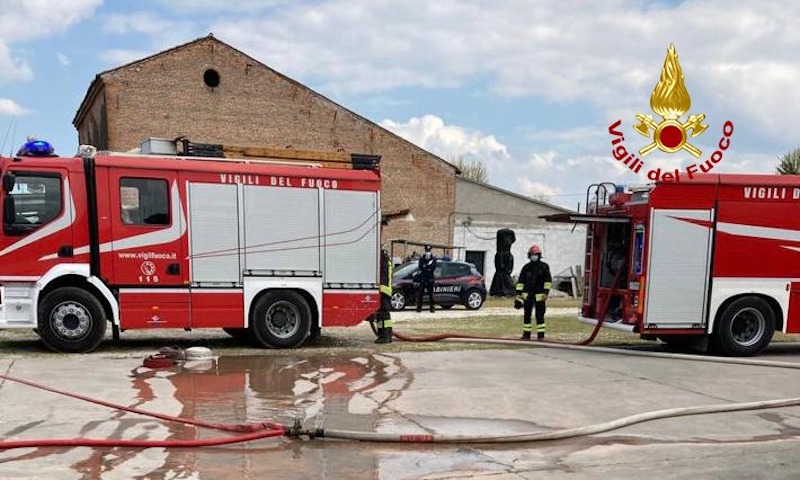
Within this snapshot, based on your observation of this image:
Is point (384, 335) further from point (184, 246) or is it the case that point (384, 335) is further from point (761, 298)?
point (761, 298)

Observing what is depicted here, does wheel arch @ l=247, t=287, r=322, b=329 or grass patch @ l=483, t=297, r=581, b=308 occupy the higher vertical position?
wheel arch @ l=247, t=287, r=322, b=329

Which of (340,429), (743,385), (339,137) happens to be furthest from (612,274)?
(339,137)

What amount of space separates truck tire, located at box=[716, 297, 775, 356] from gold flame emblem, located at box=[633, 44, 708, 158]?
345 centimetres

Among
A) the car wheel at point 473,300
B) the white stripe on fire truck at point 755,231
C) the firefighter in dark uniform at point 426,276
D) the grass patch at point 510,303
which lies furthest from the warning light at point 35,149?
the grass patch at point 510,303

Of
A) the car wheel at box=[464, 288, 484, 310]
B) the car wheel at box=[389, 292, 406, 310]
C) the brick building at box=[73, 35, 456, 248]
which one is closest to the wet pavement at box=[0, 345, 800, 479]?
the car wheel at box=[389, 292, 406, 310]

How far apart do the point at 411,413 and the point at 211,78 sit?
2675 centimetres

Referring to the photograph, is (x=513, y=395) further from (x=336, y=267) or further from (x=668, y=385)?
(x=336, y=267)

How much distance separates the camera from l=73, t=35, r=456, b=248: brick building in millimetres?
28953

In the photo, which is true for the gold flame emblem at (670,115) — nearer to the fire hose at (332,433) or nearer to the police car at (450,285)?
the fire hose at (332,433)

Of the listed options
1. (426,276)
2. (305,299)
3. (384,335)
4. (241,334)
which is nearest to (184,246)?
(305,299)

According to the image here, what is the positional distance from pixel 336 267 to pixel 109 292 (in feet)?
10.8

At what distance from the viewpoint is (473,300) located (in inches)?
853

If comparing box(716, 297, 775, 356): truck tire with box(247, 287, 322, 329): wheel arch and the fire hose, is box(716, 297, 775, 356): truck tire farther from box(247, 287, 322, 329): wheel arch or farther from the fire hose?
box(247, 287, 322, 329): wheel arch

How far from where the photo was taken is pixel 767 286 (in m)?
11.0
